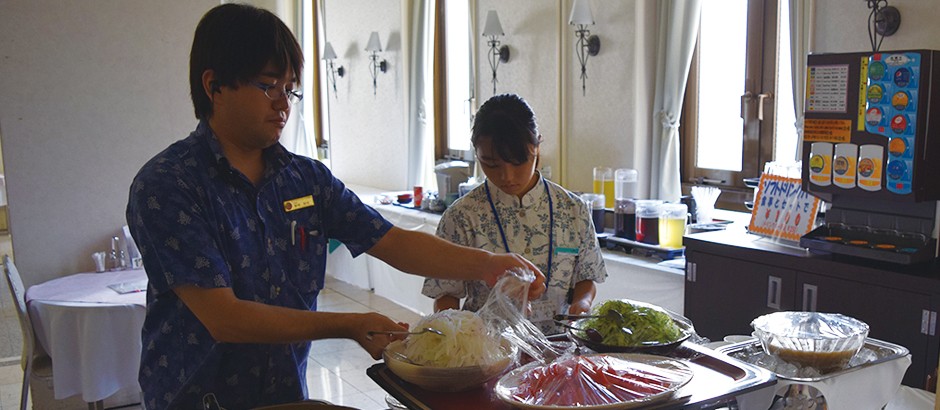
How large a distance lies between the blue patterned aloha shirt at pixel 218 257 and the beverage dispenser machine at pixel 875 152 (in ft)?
5.73

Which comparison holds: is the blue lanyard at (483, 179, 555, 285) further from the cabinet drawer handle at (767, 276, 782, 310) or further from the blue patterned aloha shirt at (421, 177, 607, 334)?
the cabinet drawer handle at (767, 276, 782, 310)

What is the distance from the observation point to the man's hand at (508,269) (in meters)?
1.60

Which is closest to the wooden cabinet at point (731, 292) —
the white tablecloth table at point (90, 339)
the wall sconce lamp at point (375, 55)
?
the white tablecloth table at point (90, 339)

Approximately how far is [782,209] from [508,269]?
1.50 m

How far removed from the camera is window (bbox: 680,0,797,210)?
3.42 m

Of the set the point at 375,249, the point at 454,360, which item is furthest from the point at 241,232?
the point at 454,360

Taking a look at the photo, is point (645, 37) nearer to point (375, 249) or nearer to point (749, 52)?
point (749, 52)

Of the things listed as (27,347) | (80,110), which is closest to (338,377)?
(27,347)

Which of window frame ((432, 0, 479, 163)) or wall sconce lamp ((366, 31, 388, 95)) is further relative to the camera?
wall sconce lamp ((366, 31, 388, 95))

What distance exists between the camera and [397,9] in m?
6.25

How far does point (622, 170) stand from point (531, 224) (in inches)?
84.8

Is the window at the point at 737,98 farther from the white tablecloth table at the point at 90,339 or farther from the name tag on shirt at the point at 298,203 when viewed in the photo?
the white tablecloth table at the point at 90,339

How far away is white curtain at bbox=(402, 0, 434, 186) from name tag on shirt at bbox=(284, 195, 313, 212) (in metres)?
4.48

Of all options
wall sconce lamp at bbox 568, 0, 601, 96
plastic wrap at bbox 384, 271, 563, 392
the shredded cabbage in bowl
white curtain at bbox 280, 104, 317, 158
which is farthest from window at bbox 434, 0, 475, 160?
the shredded cabbage in bowl
